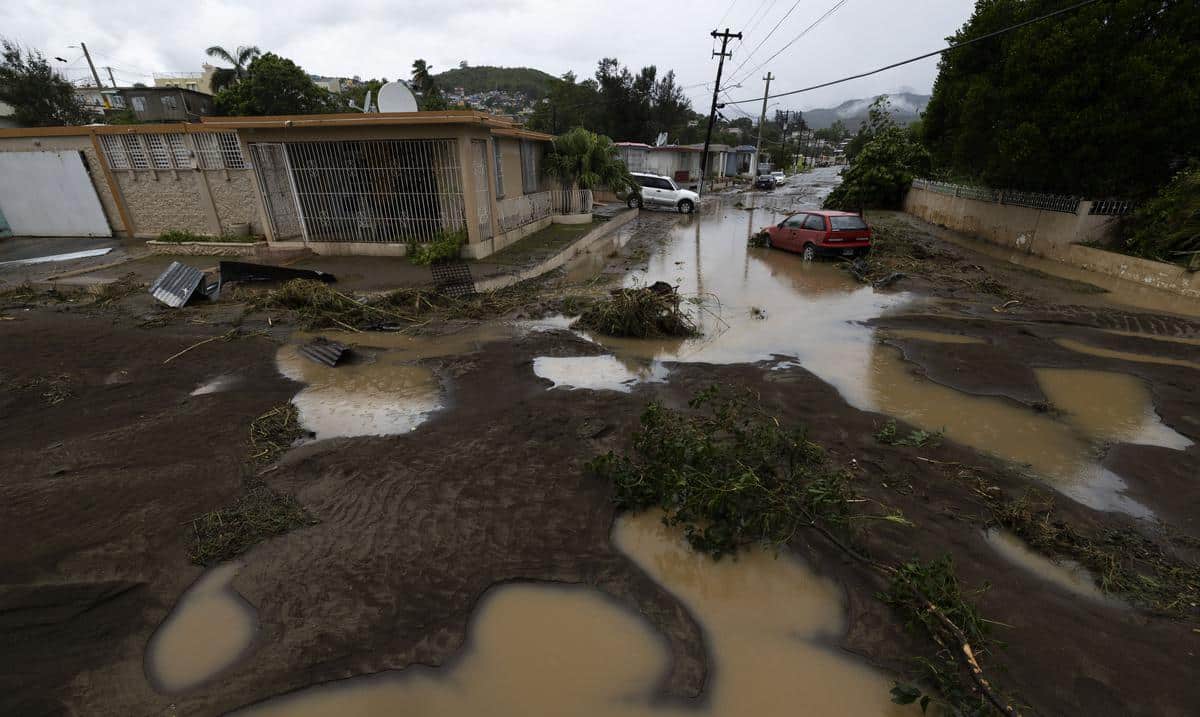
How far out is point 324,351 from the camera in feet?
24.7

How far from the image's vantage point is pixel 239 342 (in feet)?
25.8

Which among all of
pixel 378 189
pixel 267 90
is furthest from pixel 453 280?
pixel 267 90

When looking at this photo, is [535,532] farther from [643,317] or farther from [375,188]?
[375,188]

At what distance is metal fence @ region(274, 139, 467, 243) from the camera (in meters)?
12.6

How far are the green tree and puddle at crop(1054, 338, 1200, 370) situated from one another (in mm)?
6497

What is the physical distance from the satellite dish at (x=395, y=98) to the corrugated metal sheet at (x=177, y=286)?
19.7 ft

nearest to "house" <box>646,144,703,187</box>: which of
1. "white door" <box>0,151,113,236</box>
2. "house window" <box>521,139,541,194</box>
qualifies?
"house window" <box>521,139,541,194</box>

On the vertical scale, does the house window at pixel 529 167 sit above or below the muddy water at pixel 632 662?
above

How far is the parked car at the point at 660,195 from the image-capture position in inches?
999

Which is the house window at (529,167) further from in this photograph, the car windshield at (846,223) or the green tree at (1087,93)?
the green tree at (1087,93)

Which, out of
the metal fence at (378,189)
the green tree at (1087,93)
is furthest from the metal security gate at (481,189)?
the green tree at (1087,93)

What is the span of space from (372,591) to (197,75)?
87.5 meters

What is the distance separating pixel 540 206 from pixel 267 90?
2715cm

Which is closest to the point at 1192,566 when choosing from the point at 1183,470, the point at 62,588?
the point at 1183,470
